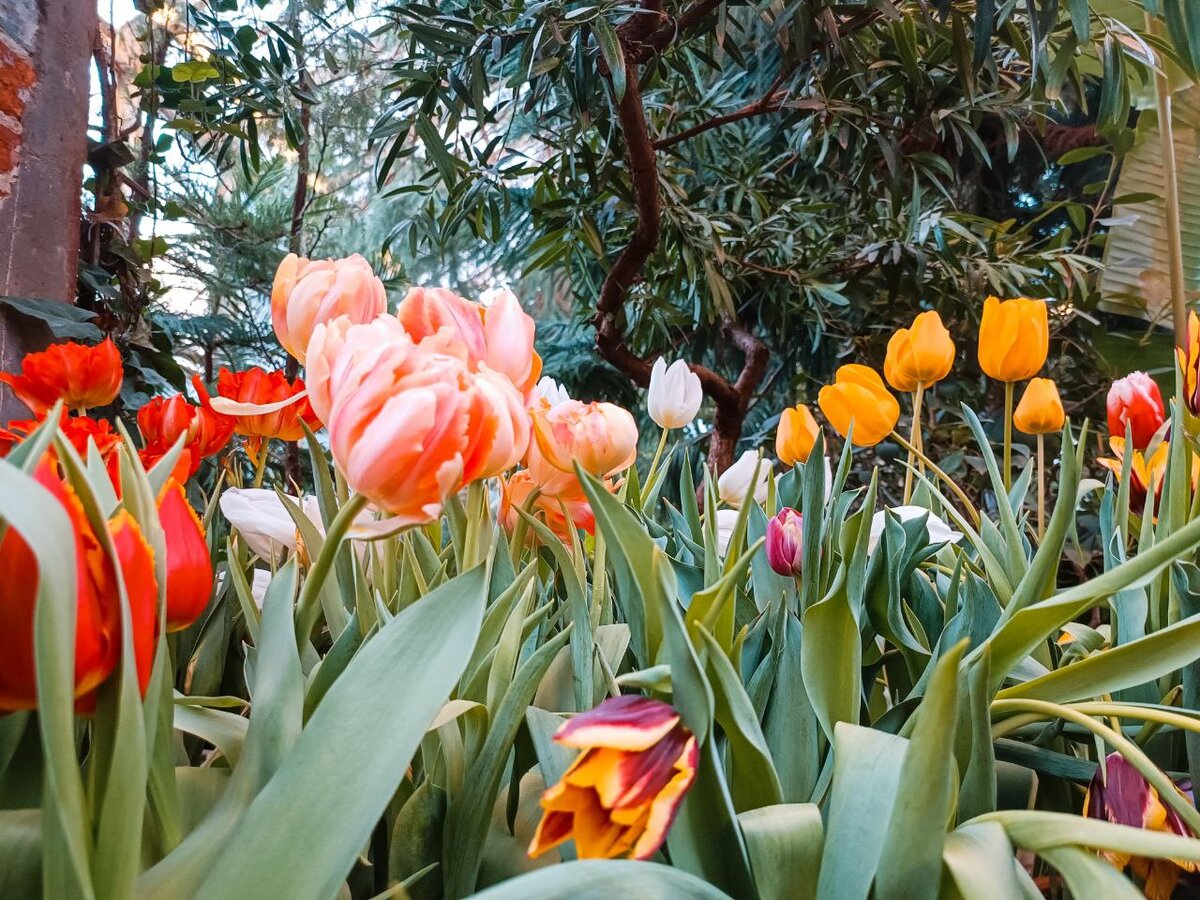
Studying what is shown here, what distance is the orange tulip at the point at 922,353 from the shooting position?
56 centimetres

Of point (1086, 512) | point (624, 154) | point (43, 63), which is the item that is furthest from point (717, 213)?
point (43, 63)

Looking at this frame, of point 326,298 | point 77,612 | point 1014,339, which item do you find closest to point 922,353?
point 1014,339

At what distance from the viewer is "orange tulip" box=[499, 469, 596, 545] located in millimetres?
338

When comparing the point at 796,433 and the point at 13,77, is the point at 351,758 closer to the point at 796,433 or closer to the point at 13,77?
the point at 796,433

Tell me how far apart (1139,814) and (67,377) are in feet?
1.91

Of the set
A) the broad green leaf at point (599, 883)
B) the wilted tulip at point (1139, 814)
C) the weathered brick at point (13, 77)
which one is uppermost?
the weathered brick at point (13, 77)

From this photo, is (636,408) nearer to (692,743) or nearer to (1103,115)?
(1103,115)

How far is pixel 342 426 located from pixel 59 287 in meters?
0.84

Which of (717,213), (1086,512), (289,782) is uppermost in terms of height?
(717,213)

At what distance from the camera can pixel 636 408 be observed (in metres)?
2.75

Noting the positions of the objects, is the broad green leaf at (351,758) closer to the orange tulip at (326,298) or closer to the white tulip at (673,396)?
the orange tulip at (326,298)

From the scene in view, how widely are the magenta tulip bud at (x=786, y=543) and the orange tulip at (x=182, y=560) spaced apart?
0.67ft

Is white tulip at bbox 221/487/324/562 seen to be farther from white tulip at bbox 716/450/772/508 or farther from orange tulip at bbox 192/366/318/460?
white tulip at bbox 716/450/772/508

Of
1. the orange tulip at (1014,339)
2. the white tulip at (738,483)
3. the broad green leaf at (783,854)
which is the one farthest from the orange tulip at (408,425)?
the orange tulip at (1014,339)
